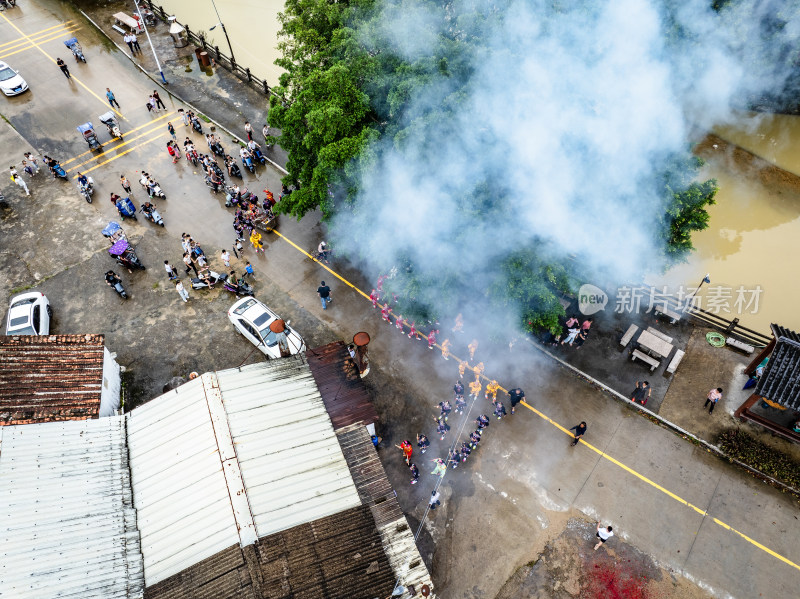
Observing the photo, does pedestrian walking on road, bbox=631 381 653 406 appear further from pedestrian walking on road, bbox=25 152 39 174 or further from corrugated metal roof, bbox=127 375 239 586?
pedestrian walking on road, bbox=25 152 39 174

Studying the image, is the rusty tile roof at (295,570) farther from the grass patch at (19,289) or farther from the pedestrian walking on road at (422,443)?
the grass patch at (19,289)

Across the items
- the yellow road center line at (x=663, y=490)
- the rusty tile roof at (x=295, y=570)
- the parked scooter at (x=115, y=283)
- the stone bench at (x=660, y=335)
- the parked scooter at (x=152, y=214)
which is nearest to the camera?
the rusty tile roof at (x=295, y=570)

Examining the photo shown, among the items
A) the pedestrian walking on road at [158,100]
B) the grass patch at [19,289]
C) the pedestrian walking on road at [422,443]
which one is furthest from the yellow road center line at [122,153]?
the pedestrian walking on road at [422,443]

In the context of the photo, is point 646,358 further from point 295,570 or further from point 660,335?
point 295,570

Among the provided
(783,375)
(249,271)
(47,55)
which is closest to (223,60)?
(47,55)

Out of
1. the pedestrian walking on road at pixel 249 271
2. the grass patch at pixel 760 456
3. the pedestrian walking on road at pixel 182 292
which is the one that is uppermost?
the grass patch at pixel 760 456

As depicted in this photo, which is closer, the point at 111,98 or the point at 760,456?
the point at 760,456

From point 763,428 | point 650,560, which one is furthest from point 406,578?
point 763,428
